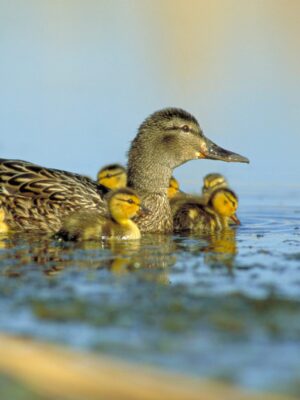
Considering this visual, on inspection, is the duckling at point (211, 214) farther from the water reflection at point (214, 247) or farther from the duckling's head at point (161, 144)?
the duckling's head at point (161, 144)

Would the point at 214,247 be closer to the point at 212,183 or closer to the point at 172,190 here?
the point at 172,190

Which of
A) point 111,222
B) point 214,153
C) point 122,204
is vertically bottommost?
point 111,222

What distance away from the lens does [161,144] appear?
30.7 ft

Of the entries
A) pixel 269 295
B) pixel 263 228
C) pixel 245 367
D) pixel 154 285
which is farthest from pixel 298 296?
pixel 263 228

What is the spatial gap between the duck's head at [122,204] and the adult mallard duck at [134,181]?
1.44 ft

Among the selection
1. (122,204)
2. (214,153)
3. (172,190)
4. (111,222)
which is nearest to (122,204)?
(122,204)

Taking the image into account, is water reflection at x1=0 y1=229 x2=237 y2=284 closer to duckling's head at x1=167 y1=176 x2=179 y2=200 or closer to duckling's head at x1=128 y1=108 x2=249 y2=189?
duckling's head at x1=128 y1=108 x2=249 y2=189

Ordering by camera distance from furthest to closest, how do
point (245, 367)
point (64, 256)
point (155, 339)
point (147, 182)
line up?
1. point (147, 182)
2. point (64, 256)
3. point (155, 339)
4. point (245, 367)

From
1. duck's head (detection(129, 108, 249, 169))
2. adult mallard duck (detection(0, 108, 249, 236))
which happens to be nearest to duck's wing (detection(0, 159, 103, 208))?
adult mallard duck (detection(0, 108, 249, 236))

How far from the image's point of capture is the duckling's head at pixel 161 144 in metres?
9.34

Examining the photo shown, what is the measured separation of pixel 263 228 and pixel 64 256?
8.25 ft

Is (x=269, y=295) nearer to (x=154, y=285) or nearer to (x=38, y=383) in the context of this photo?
(x=154, y=285)

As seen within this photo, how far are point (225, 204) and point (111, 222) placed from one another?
1459 mm

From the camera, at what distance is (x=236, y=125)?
45.4 feet
